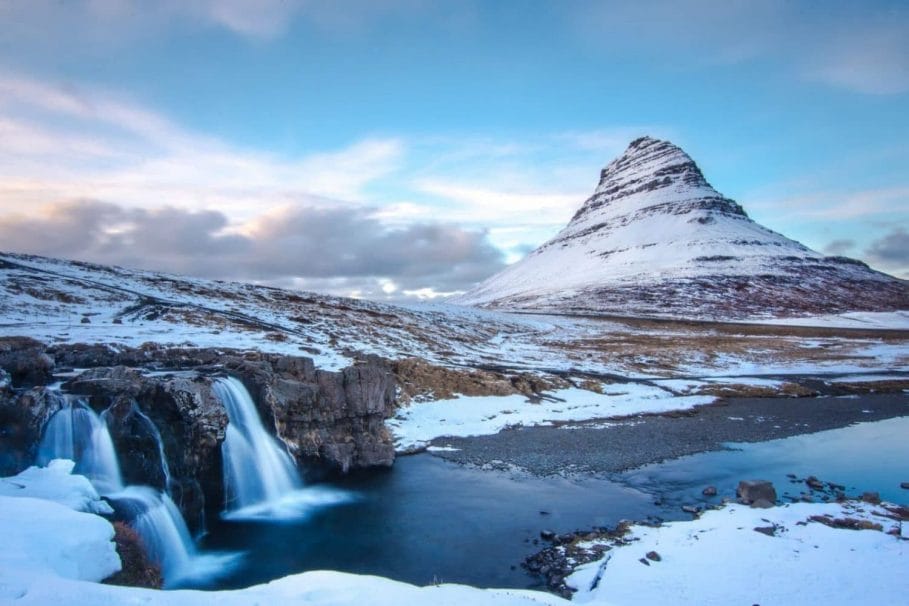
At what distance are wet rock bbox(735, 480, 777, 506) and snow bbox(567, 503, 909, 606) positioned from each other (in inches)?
92.4

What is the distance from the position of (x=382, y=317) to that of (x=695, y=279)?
134 meters

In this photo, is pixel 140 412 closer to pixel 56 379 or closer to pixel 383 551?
pixel 56 379

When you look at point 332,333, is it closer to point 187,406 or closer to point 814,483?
point 187,406

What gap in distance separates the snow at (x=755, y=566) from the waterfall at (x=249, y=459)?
1296 cm

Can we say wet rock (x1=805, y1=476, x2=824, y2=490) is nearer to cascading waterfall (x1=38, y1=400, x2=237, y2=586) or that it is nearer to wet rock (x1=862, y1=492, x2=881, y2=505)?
wet rock (x1=862, y1=492, x2=881, y2=505)

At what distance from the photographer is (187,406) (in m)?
Answer: 19.9

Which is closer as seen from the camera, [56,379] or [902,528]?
[902,528]

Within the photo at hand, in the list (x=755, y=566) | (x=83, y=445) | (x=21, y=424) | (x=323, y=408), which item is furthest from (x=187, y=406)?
(x=755, y=566)

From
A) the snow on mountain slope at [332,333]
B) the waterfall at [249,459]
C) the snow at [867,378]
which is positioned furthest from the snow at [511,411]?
the snow at [867,378]

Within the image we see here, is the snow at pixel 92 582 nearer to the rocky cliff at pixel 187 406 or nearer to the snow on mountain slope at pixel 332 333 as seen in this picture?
the rocky cliff at pixel 187 406

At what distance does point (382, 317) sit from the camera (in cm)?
8062

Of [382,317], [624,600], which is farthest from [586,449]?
[382,317]

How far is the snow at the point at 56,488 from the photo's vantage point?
12.8 meters

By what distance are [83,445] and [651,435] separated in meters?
27.4
